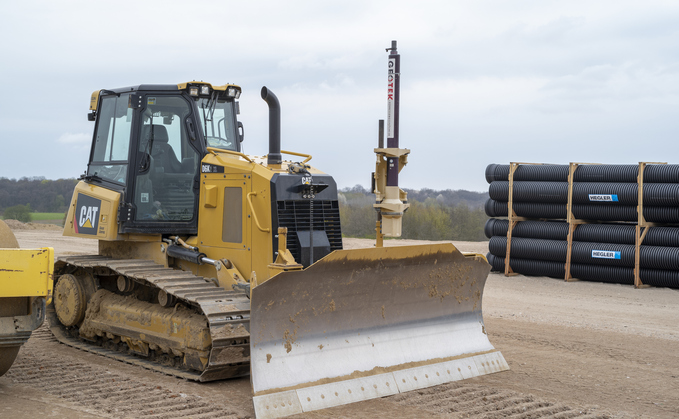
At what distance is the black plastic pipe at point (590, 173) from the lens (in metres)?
14.8

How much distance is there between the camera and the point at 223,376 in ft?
22.9

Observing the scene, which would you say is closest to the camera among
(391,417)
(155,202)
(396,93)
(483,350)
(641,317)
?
(391,417)

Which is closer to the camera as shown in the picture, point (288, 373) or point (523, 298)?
point (288, 373)

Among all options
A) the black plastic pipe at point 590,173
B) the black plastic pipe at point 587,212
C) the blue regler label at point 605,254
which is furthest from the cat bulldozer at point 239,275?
→ the black plastic pipe at point 590,173

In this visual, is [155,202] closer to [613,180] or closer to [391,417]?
[391,417]

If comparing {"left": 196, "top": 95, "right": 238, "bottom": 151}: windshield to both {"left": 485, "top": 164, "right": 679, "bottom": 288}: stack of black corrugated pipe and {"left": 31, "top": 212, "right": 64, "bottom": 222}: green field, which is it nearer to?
{"left": 485, "top": 164, "right": 679, "bottom": 288}: stack of black corrugated pipe

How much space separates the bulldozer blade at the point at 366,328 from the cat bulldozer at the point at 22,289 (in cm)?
193

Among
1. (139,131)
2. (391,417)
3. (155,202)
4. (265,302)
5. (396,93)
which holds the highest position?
(396,93)

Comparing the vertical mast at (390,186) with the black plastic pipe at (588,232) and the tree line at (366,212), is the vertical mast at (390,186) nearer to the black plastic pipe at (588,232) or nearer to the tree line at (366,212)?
the black plastic pipe at (588,232)

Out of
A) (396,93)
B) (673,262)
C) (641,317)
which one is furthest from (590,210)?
(396,93)

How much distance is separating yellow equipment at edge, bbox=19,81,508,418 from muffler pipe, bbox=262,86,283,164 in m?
0.02

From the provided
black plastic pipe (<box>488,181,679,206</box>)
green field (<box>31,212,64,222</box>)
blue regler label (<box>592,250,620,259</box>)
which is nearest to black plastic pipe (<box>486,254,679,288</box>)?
blue regler label (<box>592,250,620,259</box>)

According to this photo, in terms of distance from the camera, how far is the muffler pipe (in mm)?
7414

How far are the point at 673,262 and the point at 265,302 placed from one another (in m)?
11.1
